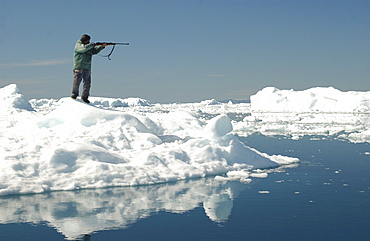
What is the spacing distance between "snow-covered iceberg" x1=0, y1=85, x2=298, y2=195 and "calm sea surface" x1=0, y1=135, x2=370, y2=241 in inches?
17.9

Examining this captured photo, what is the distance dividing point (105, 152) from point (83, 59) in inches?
130

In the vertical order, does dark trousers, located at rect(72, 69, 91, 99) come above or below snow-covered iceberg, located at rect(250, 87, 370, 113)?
below

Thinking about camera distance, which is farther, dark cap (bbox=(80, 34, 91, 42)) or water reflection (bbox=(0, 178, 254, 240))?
dark cap (bbox=(80, 34, 91, 42))

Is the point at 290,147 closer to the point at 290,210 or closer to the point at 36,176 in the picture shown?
the point at 290,210

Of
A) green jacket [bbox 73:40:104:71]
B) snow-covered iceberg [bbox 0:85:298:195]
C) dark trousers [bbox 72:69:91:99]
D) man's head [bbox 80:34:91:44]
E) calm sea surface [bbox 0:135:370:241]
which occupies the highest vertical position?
man's head [bbox 80:34:91:44]

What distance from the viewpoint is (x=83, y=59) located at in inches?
492

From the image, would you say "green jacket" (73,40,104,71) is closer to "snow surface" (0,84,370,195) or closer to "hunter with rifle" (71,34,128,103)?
"hunter with rifle" (71,34,128,103)

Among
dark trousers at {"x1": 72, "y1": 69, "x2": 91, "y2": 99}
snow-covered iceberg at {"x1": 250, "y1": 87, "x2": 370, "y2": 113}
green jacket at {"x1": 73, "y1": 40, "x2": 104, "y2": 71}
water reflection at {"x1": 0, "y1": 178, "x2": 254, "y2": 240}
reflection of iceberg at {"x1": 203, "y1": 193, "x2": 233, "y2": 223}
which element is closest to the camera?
water reflection at {"x1": 0, "y1": 178, "x2": 254, "y2": 240}

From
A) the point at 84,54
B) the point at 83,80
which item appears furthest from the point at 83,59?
the point at 83,80

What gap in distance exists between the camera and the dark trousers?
12.7m

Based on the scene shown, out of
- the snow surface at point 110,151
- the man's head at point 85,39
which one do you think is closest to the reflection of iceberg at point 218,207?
the snow surface at point 110,151

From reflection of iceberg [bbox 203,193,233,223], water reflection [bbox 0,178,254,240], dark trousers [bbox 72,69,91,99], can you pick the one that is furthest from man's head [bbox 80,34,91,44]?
reflection of iceberg [bbox 203,193,233,223]

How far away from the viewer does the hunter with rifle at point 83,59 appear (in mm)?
12289

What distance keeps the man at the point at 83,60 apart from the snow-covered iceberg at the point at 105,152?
2.20 ft
